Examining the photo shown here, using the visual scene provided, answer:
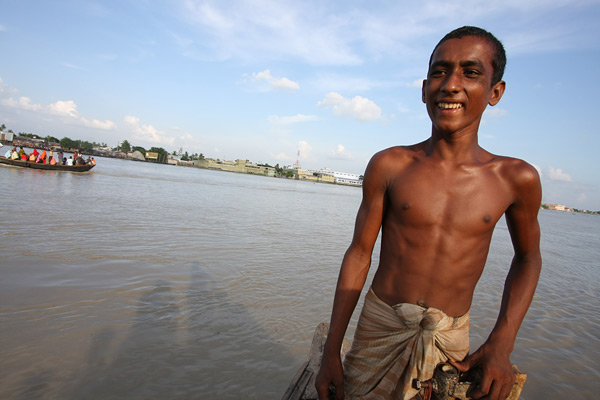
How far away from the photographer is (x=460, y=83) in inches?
61.2

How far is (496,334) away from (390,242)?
1.88 feet

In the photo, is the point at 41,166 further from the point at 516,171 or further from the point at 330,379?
the point at 516,171

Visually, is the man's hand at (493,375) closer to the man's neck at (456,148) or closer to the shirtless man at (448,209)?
the shirtless man at (448,209)

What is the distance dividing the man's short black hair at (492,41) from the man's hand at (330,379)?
4.87 feet

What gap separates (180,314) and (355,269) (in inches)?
157

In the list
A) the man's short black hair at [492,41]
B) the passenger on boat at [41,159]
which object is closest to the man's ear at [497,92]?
the man's short black hair at [492,41]

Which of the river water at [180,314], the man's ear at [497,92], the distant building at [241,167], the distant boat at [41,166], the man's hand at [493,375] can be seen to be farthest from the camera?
the distant building at [241,167]

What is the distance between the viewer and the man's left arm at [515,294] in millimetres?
1385

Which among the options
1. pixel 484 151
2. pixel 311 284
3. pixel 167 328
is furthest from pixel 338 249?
pixel 484 151

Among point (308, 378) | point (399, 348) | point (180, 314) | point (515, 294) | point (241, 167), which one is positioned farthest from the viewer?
point (241, 167)

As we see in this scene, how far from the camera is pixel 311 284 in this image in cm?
687

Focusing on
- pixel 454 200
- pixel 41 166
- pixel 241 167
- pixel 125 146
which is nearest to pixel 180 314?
pixel 454 200

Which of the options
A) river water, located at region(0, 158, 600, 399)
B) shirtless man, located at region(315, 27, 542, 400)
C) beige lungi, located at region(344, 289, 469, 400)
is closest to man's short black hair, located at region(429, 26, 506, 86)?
shirtless man, located at region(315, 27, 542, 400)

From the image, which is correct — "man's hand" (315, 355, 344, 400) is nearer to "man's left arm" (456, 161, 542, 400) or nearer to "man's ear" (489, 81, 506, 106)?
"man's left arm" (456, 161, 542, 400)
